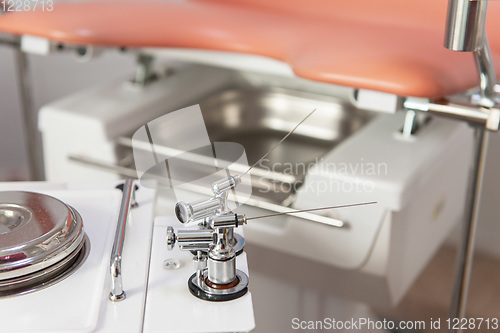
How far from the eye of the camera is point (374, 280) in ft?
3.74

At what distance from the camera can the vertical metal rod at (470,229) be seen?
40.1 inches

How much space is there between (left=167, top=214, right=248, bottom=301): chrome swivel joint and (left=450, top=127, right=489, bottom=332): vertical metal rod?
19.6 inches

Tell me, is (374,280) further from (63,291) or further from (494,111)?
(63,291)

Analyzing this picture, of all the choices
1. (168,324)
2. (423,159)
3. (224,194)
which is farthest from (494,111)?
(168,324)

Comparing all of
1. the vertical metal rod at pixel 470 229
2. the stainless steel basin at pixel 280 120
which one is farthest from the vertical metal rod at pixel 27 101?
the vertical metal rod at pixel 470 229

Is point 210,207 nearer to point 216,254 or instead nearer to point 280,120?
point 216,254

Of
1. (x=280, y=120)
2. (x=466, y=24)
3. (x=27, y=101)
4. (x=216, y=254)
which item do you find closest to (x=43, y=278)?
(x=216, y=254)

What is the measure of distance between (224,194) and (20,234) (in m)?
0.24

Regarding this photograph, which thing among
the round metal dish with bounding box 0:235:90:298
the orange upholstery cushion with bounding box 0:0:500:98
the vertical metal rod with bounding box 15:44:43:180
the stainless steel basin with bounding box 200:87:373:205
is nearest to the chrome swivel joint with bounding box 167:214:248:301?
the round metal dish with bounding box 0:235:90:298

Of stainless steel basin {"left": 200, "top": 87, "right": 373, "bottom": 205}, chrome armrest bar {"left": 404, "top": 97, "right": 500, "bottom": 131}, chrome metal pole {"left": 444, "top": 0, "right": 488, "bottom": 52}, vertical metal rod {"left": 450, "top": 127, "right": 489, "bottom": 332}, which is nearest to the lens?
chrome metal pole {"left": 444, "top": 0, "right": 488, "bottom": 52}

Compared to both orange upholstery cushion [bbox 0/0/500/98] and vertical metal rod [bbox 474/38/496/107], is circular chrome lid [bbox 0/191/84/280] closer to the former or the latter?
orange upholstery cushion [bbox 0/0/500/98]

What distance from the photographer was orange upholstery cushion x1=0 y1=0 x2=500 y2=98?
94 centimetres

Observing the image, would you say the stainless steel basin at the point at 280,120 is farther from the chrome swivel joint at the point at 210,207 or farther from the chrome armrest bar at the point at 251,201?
the chrome swivel joint at the point at 210,207

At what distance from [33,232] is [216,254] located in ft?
0.70
